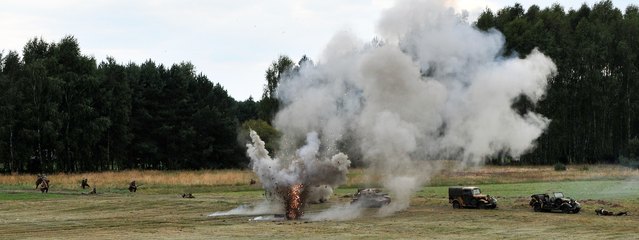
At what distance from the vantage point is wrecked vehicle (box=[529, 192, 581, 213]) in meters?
53.2

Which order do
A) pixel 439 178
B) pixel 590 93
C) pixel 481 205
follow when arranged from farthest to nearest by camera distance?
pixel 590 93 < pixel 439 178 < pixel 481 205

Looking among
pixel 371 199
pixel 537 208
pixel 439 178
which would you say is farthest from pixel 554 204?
pixel 439 178

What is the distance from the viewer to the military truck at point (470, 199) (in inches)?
2260

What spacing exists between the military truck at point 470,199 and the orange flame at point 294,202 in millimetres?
12105

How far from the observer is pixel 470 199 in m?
58.3

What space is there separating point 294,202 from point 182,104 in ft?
315

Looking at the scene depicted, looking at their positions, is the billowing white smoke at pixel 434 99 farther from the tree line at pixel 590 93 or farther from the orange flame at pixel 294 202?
the tree line at pixel 590 93

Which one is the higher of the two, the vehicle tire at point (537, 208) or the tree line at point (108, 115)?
the tree line at point (108, 115)

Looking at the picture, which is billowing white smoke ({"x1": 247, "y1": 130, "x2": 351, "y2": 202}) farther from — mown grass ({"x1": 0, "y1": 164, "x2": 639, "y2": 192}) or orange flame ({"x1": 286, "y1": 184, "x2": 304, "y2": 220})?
mown grass ({"x1": 0, "y1": 164, "x2": 639, "y2": 192})

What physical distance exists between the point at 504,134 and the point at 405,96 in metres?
8.73

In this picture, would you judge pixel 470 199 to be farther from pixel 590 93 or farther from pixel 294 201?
pixel 590 93

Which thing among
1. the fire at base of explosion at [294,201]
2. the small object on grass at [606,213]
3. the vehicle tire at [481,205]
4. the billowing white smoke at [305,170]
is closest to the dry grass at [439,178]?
the vehicle tire at [481,205]

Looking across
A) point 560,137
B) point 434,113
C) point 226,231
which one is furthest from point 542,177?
point 226,231

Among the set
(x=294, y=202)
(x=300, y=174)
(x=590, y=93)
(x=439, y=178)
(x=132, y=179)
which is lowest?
(x=294, y=202)
